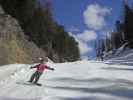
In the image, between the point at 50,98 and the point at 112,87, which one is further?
the point at 112,87

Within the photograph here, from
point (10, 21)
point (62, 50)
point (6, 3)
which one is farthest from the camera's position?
point (62, 50)

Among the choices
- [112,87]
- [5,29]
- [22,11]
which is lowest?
[112,87]

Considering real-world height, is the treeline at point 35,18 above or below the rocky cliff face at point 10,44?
above

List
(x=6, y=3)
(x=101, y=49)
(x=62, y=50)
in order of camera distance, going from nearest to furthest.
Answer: (x=6, y=3) < (x=62, y=50) < (x=101, y=49)

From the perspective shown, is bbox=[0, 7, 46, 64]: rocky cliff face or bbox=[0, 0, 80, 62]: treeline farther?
bbox=[0, 0, 80, 62]: treeline

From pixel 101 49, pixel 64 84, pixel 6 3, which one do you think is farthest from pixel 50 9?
pixel 101 49

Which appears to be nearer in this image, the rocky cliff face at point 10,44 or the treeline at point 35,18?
the rocky cliff face at point 10,44

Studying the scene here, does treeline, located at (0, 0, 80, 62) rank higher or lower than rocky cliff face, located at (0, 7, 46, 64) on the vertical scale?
higher

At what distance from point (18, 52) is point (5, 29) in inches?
97.9

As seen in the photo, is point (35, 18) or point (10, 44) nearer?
point (10, 44)

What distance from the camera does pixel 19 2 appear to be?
61531mm

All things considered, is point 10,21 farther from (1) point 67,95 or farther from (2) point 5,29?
(1) point 67,95

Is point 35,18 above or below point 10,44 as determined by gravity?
above

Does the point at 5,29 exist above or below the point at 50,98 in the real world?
above
